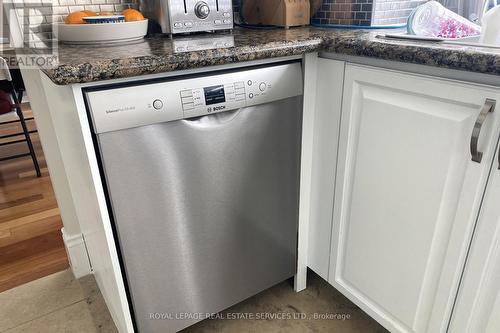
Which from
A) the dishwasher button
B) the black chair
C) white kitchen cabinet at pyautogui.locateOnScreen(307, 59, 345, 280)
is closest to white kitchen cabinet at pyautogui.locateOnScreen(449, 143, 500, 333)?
white kitchen cabinet at pyautogui.locateOnScreen(307, 59, 345, 280)

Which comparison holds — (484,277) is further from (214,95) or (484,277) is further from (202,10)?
(202,10)

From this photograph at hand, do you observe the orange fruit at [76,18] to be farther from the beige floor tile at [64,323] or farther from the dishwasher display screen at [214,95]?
the beige floor tile at [64,323]

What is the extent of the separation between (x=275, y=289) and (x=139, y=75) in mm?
1030

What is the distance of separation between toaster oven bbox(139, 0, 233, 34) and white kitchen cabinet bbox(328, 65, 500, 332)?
53 centimetres

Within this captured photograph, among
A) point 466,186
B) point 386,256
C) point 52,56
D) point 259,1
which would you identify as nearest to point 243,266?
point 386,256

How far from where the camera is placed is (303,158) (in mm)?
1210

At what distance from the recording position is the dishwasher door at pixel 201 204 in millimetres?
919

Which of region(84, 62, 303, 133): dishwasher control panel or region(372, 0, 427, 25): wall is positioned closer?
region(84, 62, 303, 133): dishwasher control panel

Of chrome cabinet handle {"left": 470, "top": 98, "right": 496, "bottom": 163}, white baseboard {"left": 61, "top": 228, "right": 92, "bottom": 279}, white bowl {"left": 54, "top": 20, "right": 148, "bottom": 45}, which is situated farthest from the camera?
white baseboard {"left": 61, "top": 228, "right": 92, "bottom": 279}

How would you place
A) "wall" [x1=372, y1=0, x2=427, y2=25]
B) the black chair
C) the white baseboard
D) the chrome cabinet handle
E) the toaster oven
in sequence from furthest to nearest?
the black chair < the white baseboard < "wall" [x1=372, y1=0, x2=427, y2=25] < the toaster oven < the chrome cabinet handle

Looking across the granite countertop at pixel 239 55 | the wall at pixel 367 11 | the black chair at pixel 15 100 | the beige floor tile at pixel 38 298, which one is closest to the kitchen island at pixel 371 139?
the granite countertop at pixel 239 55

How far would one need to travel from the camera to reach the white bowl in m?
1.02

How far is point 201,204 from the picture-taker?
41.1 inches

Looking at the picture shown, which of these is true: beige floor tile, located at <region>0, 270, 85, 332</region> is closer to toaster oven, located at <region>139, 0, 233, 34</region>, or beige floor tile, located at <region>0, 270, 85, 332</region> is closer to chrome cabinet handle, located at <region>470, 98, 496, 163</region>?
toaster oven, located at <region>139, 0, 233, 34</region>
